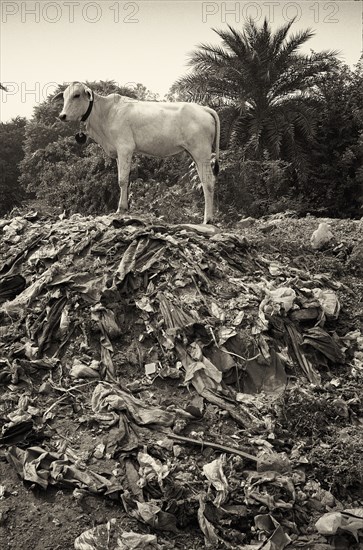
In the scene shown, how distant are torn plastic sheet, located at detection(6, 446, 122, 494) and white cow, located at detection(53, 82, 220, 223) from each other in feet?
13.6

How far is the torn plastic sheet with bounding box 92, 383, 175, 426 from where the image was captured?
5.72 metres

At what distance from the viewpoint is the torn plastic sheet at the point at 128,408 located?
572 centimetres

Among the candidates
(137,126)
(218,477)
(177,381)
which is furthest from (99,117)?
(218,477)

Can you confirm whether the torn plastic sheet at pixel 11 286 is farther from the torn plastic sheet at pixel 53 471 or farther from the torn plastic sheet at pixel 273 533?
the torn plastic sheet at pixel 273 533

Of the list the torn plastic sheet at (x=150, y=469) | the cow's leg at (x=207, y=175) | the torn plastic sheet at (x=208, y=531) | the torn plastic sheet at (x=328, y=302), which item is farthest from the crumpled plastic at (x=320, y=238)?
the torn plastic sheet at (x=208, y=531)

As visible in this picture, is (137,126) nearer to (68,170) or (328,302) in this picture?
(328,302)

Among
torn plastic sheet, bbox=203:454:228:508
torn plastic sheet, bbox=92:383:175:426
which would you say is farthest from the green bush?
torn plastic sheet, bbox=203:454:228:508

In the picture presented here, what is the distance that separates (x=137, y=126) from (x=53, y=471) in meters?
4.96

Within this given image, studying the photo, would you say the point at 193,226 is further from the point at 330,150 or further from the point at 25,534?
the point at 330,150

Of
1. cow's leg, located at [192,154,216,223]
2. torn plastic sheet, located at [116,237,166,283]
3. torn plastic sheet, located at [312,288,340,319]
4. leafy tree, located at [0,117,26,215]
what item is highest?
cow's leg, located at [192,154,216,223]

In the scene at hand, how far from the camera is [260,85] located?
1730 cm

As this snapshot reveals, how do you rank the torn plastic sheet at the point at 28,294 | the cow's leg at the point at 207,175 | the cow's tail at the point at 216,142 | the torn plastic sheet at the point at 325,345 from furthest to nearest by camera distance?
the cow's tail at the point at 216,142
the cow's leg at the point at 207,175
the torn plastic sheet at the point at 28,294
the torn plastic sheet at the point at 325,345

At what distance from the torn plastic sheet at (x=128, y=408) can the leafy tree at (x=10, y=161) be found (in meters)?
20.5

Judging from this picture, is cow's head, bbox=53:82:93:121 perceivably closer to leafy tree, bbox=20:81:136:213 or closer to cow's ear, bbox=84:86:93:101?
cow's ear, bbox=84:86:93:101
